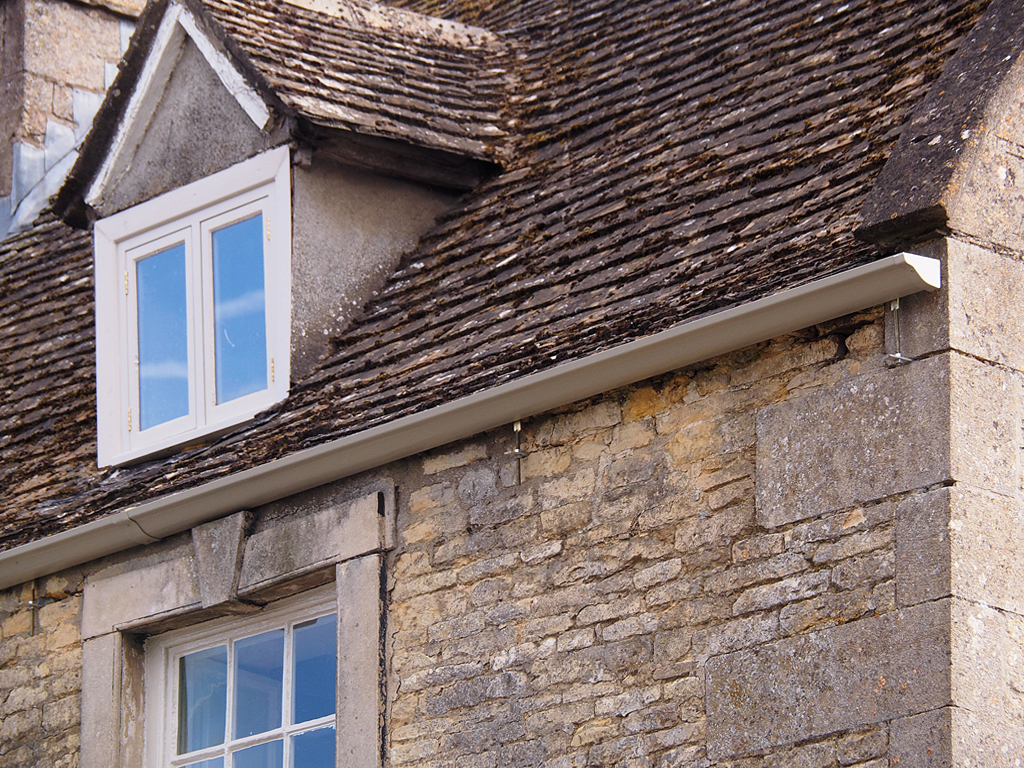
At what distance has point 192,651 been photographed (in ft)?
26.7

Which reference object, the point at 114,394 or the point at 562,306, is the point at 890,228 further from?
the point at 114,394

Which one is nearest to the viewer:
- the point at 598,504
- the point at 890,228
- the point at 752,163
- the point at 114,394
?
the point at 890,228

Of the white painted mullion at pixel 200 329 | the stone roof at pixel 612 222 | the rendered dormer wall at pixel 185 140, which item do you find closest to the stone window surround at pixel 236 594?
the stone roof at pixel 612 222

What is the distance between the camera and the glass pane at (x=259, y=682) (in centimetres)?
773

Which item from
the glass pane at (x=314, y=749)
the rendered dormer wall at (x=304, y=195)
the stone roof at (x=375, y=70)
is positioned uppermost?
the stone roof at (x=375, y=70)

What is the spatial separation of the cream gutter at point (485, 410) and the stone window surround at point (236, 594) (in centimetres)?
11

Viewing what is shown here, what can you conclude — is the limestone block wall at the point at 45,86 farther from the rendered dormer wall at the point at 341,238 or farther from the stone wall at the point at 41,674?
the stone wall at the point at 41,674

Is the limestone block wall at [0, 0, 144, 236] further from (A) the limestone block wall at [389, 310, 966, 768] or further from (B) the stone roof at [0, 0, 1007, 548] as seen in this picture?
(A) the limestone block wall at [389, 310, 966, 768]

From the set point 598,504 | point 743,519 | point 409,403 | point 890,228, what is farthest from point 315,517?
point 890,228

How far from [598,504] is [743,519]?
59 cm

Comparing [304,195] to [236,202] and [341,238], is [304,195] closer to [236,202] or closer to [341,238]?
[341,238]

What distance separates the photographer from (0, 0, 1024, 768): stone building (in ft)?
20.5

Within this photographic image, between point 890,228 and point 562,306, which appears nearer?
point 890,228

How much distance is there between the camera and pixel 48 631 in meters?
8.31
